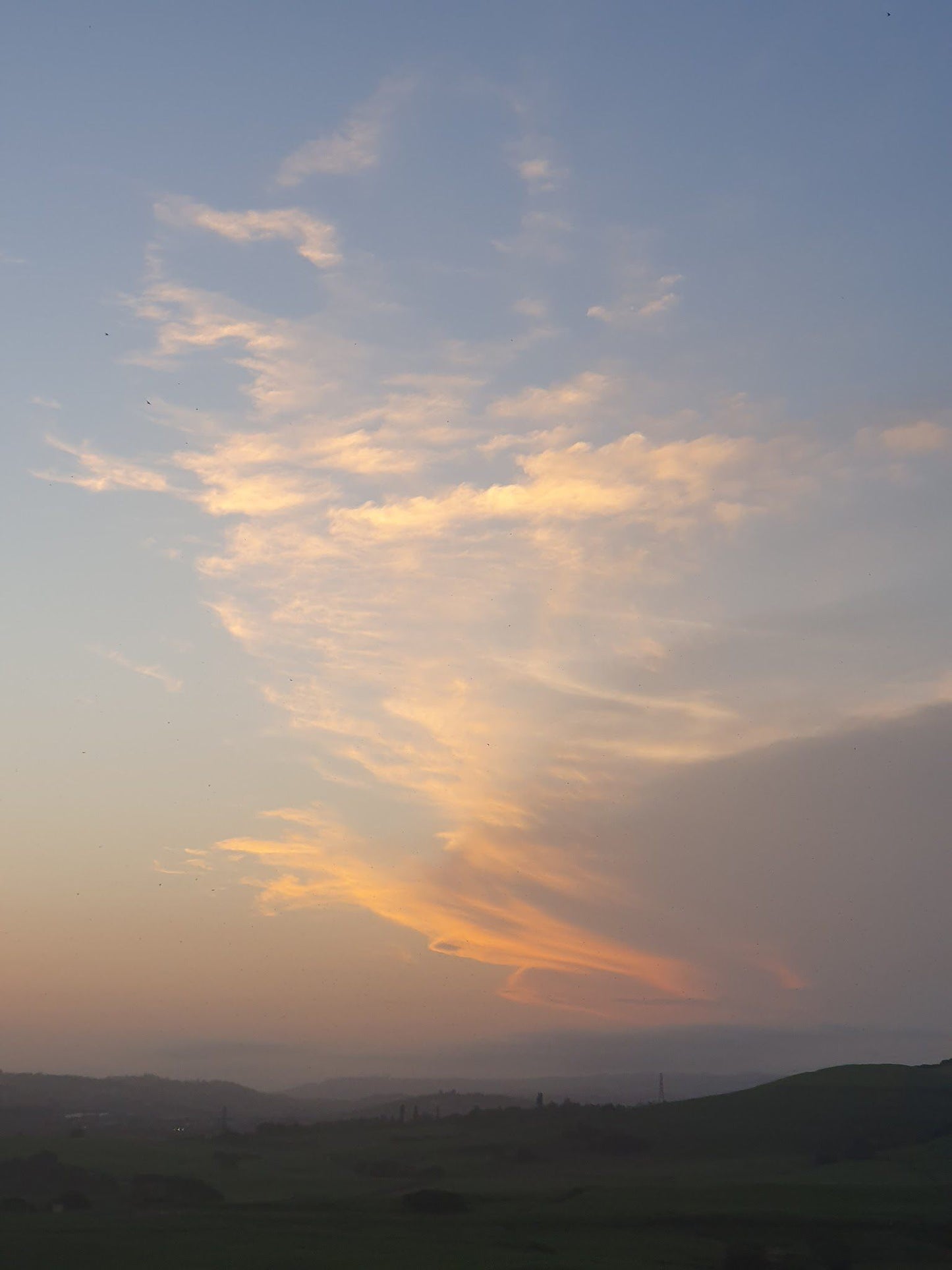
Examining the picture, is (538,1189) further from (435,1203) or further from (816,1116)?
(816,1116)


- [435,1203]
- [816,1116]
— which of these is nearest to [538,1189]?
[435,1203]

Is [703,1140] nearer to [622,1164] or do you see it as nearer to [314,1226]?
[622,1164]

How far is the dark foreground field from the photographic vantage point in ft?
220

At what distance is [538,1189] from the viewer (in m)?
98.5

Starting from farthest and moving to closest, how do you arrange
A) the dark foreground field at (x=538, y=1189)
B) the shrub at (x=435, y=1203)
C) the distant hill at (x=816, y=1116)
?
the distant hill at (x=816, y=1116), the shrub at (x=435, y=1203), the dark foreground field at (x=538, y=1189)

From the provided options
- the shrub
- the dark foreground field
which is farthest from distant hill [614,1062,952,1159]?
the shrub

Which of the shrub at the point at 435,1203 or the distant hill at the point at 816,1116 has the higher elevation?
the distant hill at the point at 816,1116

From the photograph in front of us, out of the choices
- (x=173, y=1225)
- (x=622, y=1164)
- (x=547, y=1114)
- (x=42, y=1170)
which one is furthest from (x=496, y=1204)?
(x=547, y=1114)

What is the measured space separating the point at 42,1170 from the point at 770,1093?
88546 mm

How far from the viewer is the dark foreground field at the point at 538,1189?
6700 centimetres

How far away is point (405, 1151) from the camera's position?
410ft

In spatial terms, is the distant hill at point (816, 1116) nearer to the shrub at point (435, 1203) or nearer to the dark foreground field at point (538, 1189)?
the dark foreground field at point (538, 1189)

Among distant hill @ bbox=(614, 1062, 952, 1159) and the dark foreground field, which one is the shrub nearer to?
the dark foreground field

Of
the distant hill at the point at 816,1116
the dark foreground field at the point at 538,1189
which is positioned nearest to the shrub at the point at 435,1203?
the dark foreground field at the point at 538,1189
